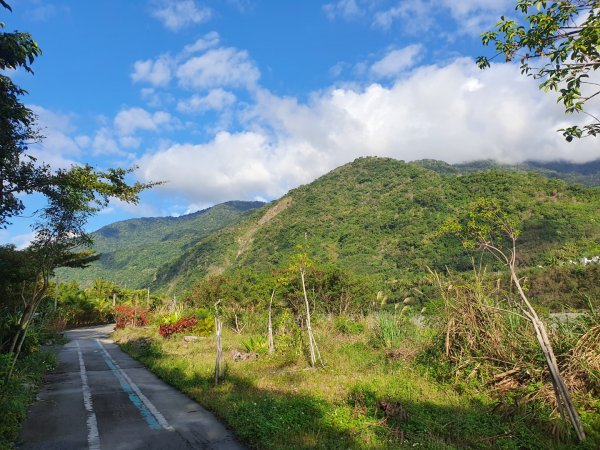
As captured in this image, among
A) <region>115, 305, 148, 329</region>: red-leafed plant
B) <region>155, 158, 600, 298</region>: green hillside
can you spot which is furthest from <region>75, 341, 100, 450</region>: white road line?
<region>155, 158, 600, 298</region>: green hillside

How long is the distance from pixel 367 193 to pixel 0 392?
98.4 metres

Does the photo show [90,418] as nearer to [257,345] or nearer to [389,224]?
[257,345]

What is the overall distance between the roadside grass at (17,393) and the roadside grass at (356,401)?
3.22 m

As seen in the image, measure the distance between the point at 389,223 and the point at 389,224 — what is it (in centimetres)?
38

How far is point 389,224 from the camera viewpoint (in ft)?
262

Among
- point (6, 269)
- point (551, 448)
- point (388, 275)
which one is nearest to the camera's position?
point (551, 448)

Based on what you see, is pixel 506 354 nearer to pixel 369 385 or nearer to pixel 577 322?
pixel 577 322

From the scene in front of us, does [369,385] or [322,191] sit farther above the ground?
[322,191]

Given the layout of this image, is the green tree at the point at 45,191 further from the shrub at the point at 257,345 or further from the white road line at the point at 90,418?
the shrub at the point at 257,345

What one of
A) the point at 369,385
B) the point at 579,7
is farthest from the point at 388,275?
the point at 579,7

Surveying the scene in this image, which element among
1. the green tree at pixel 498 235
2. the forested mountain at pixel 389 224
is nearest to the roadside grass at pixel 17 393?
the green tree at pixel 498 235

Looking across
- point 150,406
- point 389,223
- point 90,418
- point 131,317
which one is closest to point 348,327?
point 150,406

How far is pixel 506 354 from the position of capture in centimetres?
773

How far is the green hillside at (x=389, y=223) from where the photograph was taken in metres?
54.5
